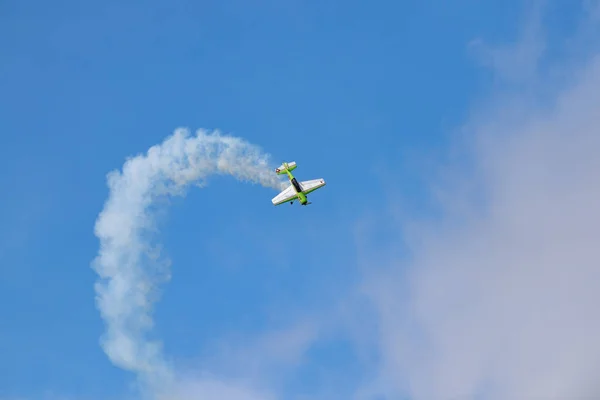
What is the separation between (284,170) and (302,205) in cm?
1035

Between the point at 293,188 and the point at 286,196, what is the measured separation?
268 centimetres

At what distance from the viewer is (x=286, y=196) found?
167250 mm

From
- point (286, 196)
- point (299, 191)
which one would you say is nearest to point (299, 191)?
point (299, 191)

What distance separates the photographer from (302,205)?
167 m

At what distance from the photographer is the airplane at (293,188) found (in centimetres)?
16625

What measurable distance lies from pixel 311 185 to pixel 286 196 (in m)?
7.12

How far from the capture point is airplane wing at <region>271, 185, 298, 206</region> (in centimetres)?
16675

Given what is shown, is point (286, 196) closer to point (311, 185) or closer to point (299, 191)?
point (299, 191)

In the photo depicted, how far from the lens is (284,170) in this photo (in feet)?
557

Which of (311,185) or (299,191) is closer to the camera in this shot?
(299,191)

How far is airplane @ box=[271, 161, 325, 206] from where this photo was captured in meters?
166

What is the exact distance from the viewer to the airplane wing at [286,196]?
16675cm

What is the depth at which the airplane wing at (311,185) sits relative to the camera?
168000 mm

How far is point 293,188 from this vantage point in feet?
547
